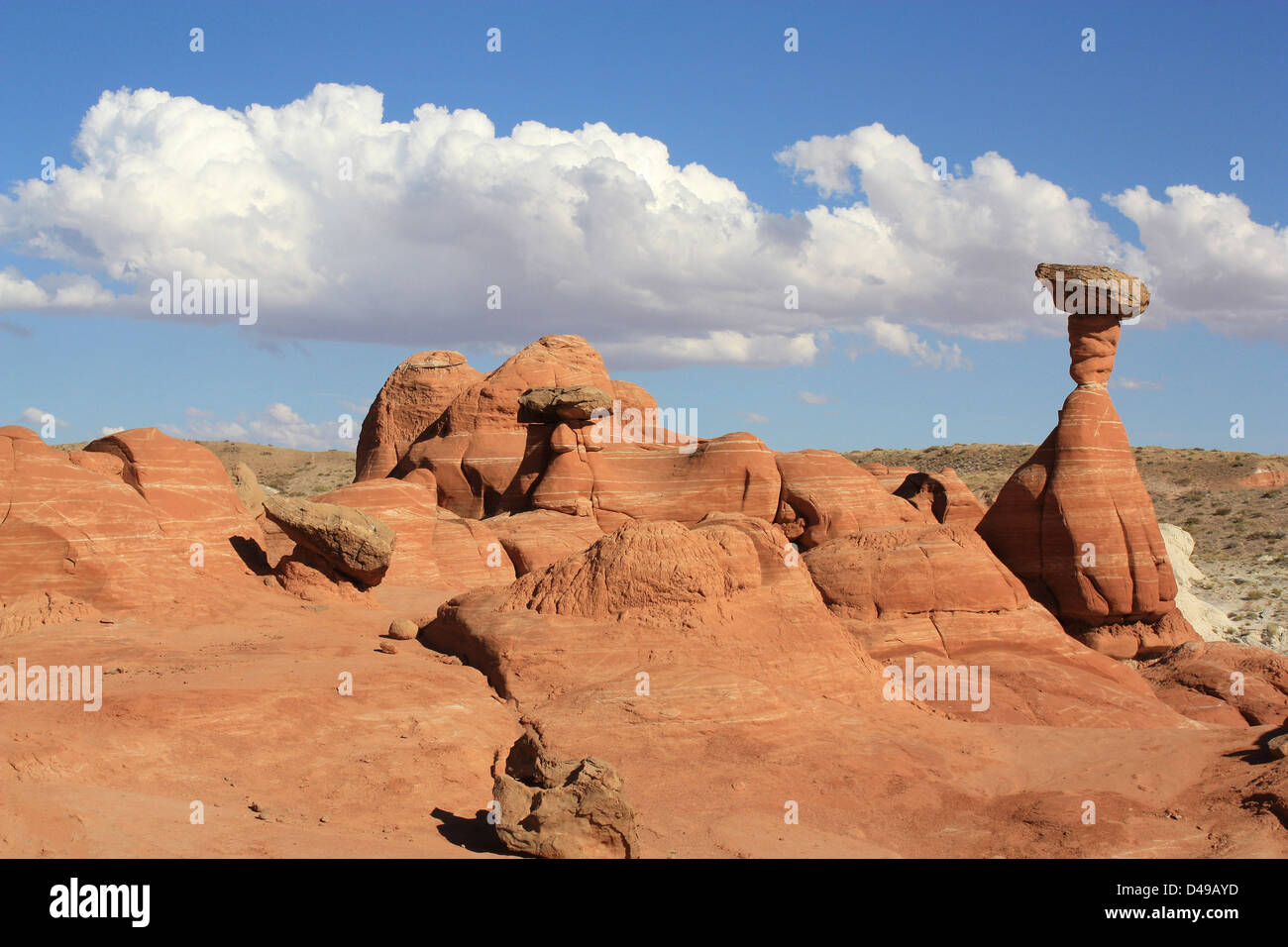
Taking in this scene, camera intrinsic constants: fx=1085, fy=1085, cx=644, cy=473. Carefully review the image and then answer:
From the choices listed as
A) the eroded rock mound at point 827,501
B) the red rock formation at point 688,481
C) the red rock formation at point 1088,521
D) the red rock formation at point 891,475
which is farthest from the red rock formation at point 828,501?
the red rock formation at point 891,475

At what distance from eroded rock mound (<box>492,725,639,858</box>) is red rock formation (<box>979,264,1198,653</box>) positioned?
18385mm

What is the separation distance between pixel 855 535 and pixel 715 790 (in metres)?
9.23

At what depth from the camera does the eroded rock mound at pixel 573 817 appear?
400 inches

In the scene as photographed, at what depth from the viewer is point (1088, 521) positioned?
2572cm

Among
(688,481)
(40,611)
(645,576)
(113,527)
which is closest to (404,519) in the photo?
(113,527)

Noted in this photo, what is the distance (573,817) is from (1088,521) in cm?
1919

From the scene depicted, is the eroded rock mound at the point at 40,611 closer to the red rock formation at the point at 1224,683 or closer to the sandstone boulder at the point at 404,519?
the sandstone boulder at the point at 404,519

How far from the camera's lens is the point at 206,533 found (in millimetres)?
19203

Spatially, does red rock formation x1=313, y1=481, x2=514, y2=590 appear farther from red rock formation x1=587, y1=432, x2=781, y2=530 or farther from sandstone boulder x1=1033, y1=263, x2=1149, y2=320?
sandstone boulder x1=1033, y1=263, x2=1149, y2=320

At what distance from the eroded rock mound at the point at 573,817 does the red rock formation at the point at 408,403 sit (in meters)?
26.9

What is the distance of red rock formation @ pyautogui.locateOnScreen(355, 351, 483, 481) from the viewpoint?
37.2m

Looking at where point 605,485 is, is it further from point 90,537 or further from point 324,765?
point 324,765

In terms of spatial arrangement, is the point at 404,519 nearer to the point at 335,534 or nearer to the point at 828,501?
the point at 335,534

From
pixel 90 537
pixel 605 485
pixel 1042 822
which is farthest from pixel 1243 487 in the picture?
pixel 90 537
